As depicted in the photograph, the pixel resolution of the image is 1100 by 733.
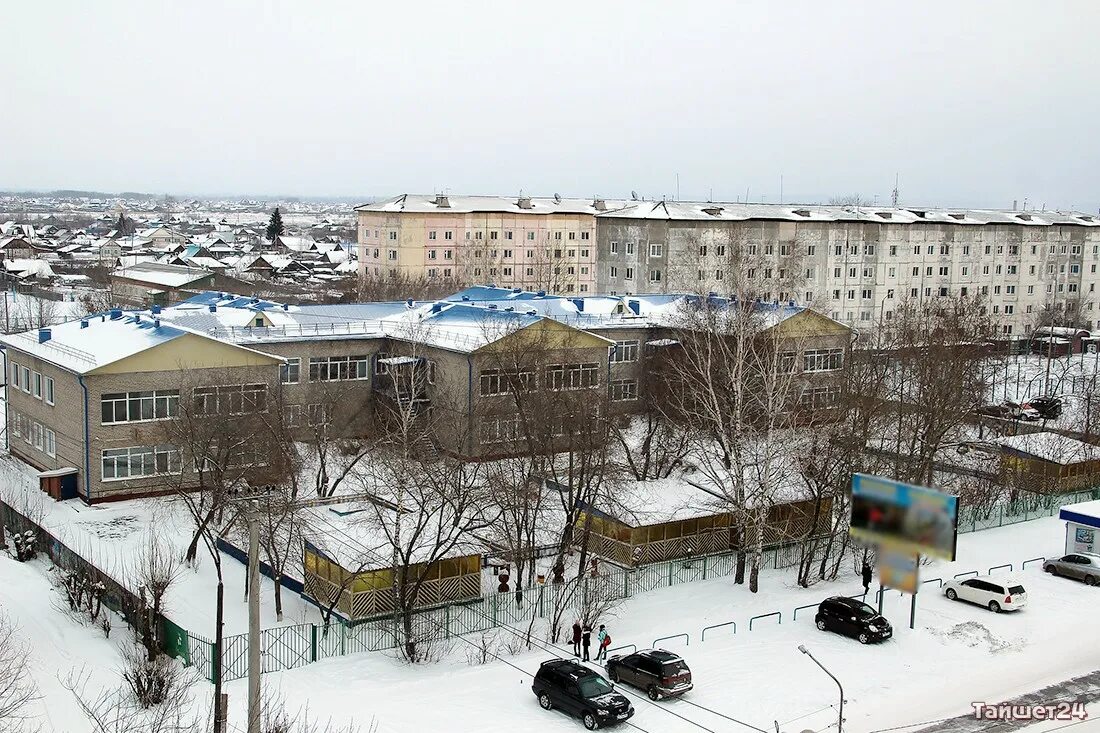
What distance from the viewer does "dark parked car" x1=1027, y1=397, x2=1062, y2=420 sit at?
4850 centimetres

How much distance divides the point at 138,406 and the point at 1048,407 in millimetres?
38193

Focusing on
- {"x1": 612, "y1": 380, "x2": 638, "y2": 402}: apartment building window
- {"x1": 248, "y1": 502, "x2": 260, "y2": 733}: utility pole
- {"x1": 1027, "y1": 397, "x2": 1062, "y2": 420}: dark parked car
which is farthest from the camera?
{"x1": 1027, "y1": 397, "x2": 1062, "y2": 420}: dark parked car

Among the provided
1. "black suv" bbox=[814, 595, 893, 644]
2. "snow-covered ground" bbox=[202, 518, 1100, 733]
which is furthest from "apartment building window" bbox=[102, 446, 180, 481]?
"black suv" bbox=[814, 595, 893, 644]

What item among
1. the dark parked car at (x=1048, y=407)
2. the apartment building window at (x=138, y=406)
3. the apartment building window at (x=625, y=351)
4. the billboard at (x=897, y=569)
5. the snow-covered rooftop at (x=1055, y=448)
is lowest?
the dark parked car at (x=1048, y=407)

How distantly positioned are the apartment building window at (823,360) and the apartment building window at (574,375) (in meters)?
9.77

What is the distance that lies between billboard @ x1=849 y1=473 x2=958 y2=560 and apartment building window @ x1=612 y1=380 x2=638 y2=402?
28101 millimetres

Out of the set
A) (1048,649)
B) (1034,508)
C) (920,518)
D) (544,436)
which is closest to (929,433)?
(1034,508)

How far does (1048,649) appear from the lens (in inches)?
920

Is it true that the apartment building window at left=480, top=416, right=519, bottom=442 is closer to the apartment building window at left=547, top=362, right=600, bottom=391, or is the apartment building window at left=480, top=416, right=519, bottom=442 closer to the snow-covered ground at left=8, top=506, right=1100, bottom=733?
the apartment building window at left=547, top=362, right=600, bottom=391

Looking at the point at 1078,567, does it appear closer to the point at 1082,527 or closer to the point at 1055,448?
the point at 1082,527

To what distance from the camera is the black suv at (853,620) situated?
2338cm

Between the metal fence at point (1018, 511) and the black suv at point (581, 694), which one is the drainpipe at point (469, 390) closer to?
the metal fence at point (1018, 511)

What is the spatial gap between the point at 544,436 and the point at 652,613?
19.5ft

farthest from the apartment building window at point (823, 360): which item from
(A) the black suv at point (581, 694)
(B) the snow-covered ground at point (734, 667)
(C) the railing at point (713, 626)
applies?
(A) the black suv at point (581, 694)
